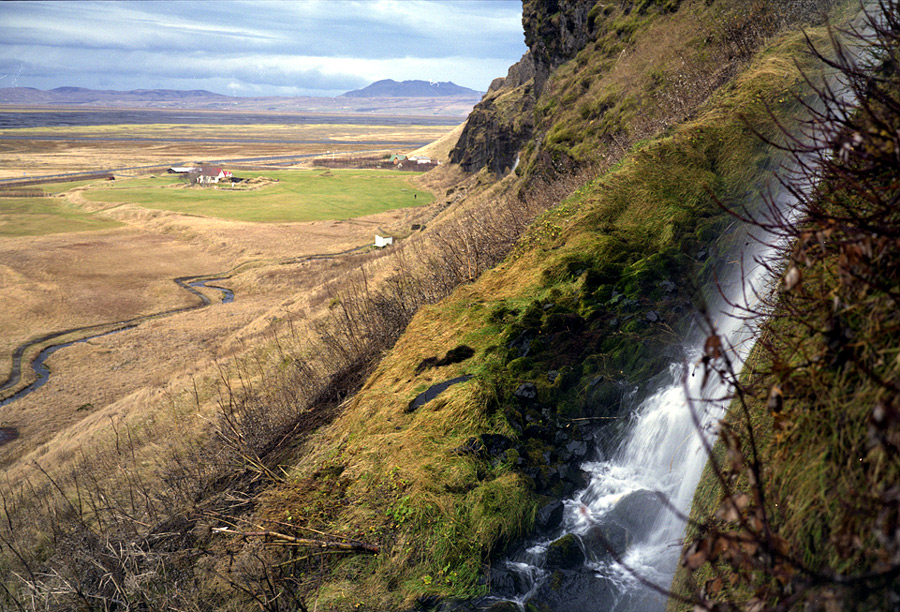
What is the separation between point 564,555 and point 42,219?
67650mm

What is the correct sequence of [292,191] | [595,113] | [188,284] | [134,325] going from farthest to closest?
[292,191] < [188,284] < [134,325] < [595,113]

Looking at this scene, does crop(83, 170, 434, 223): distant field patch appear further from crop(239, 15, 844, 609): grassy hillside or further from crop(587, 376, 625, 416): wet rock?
crop(587, 376, 625, 416): wet rock

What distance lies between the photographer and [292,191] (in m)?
76.9

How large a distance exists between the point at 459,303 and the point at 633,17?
63.1ft

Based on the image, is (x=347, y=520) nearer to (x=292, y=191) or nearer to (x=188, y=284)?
(x=188, y=284)

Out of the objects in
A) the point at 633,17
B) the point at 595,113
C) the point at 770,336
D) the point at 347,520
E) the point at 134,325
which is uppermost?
the point at 633,17

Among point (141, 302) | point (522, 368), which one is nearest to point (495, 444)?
point (522, 368)

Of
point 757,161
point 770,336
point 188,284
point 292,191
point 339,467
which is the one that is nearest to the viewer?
point 770,336

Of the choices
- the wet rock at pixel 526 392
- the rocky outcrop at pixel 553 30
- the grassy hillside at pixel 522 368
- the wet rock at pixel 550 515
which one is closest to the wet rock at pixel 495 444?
the grassy hillside at pixel 522 368

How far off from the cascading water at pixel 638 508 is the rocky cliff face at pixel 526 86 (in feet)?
87.1

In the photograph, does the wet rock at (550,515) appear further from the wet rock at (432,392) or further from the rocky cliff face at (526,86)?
the rocky cliff face at (526,86)

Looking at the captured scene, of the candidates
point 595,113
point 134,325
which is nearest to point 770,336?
point 595,113

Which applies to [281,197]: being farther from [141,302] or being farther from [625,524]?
[625,524]

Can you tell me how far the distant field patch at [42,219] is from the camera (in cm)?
5340
